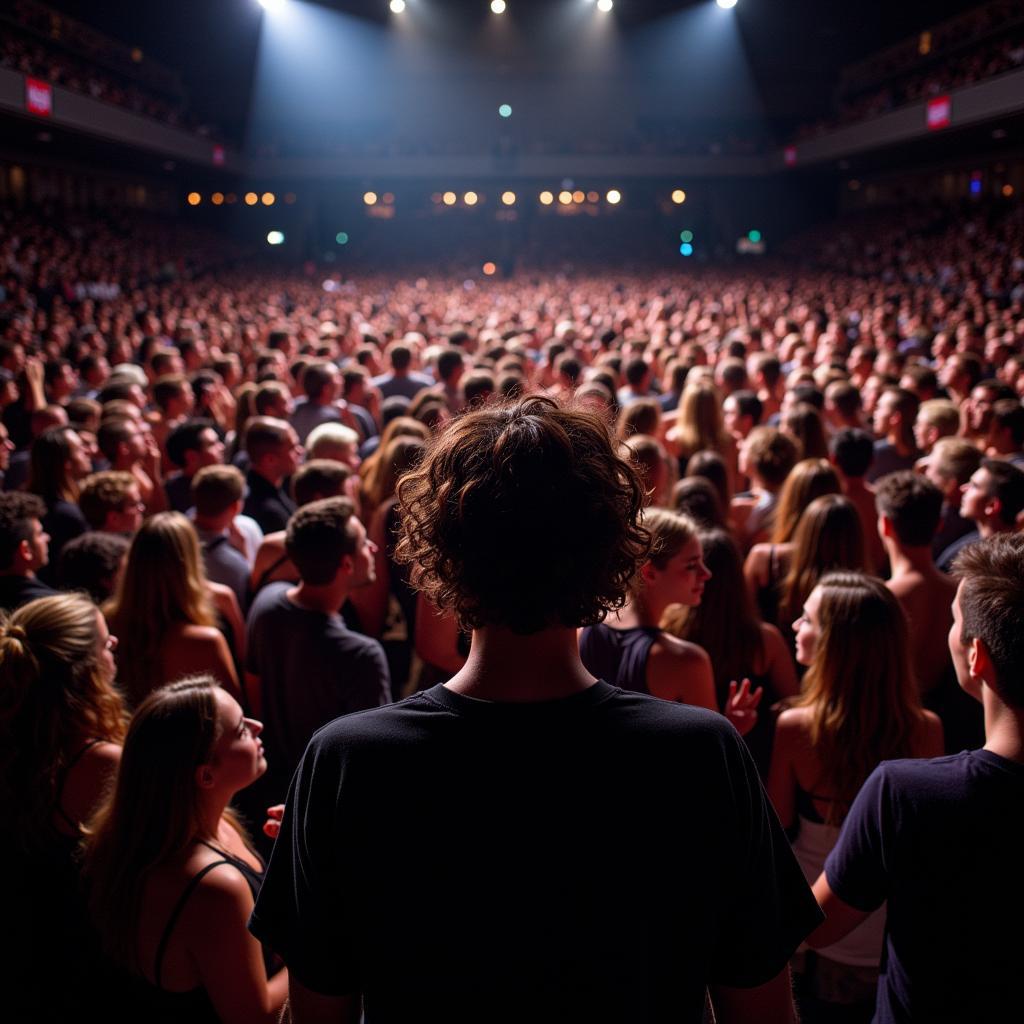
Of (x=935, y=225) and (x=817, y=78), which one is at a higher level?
(x=817, y=78)

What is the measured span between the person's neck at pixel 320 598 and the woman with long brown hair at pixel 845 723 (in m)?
1.67

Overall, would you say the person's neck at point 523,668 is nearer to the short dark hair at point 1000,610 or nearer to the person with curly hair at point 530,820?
the person with curly hair at point 530,820

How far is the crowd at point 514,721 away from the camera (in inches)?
50.8

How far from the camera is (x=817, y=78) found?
1799 inches

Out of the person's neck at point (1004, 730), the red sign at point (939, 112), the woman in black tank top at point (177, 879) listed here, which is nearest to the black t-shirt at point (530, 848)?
the person's neck at point (1004, 730)

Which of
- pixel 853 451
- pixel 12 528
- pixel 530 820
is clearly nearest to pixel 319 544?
pixel 12 528

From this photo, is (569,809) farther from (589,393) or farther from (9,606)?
(589,393)

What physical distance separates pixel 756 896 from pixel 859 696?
164 centimetres

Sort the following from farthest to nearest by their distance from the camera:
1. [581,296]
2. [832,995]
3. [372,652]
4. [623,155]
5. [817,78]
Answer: [817,78] < [623,155] < [581,296] < [372,652] < [832,995]

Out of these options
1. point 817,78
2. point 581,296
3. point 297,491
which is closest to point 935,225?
point 581,296

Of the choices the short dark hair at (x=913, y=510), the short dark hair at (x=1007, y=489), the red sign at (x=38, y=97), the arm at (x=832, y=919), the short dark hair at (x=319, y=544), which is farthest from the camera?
the red sign at (x=38, y=97)

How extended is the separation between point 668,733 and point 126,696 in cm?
274

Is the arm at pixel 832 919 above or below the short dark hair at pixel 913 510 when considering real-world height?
below

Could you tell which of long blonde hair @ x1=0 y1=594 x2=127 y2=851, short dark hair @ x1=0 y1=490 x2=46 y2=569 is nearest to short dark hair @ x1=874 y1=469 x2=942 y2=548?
long blonde hair @ x1=0 y1=594 x2=127 y2=851
